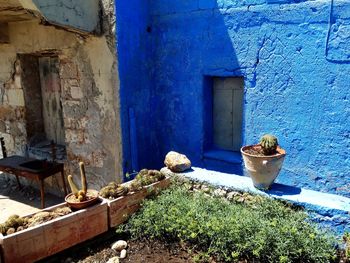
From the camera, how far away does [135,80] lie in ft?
16.5

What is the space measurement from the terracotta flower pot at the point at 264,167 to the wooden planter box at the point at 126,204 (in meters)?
1.23

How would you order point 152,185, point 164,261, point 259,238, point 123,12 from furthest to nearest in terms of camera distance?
point 123,12, point 152,185, point 164,261, point 259,238

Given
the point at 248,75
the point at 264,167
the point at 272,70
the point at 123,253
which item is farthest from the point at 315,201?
the point at 123,253

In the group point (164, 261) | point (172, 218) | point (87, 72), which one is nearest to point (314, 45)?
point (172, 218)

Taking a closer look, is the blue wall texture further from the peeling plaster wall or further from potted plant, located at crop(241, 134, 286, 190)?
potted plant, located at crop(241, 134, 286, 190)

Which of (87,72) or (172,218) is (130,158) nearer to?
(87,72)

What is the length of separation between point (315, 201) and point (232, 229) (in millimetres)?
893

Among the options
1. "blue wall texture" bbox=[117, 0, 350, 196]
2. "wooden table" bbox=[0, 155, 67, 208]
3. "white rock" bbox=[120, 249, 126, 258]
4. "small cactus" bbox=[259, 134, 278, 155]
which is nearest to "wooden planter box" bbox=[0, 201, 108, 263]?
"white rock" bbox=[120, 249, 126, 258]

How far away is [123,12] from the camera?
4.74 metres

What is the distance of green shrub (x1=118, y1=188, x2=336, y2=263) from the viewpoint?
2.87m

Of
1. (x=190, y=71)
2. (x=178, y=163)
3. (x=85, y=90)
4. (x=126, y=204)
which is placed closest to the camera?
(x=126, y=204)

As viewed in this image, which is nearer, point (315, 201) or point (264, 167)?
point (315, 201)

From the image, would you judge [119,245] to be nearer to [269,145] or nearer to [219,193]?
[219,193]

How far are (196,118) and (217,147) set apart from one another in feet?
1.88
